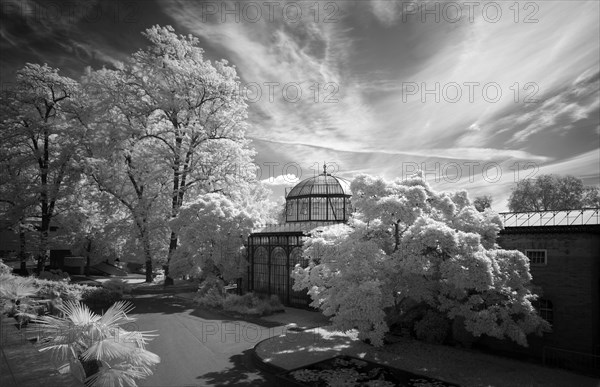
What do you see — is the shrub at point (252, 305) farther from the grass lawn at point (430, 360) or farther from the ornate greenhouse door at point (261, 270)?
the grass lawn at point (430, 360)

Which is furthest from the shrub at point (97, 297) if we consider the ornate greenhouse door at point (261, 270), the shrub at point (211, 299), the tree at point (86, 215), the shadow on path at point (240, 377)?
the shadow on path at point (240, 377)

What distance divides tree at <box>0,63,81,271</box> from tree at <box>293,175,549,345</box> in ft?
84.9

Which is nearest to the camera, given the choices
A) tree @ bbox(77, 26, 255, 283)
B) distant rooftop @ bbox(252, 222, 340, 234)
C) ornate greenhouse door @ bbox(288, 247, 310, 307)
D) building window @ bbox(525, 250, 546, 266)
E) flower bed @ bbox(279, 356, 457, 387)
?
flower bed @ bbox(279, 356, 457, 387)

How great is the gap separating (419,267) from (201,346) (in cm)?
1041

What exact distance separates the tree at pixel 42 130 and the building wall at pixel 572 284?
1348 inches

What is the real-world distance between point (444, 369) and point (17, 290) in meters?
15.0

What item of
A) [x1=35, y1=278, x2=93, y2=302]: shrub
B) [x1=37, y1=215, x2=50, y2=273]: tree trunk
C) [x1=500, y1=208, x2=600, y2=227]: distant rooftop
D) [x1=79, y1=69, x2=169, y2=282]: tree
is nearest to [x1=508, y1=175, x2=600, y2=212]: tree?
[x1=500, y1=208, x2=600, y2=227]: distant rooftop

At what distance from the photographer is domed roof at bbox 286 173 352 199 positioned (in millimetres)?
29442

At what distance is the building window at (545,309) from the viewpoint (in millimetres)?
15425

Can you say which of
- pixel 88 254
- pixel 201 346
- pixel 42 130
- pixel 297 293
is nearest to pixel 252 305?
pixel 297 293

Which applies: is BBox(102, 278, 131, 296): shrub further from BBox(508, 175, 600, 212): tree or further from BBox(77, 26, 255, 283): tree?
BBox(508, 175, 600, 212): tree

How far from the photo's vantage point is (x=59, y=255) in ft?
149

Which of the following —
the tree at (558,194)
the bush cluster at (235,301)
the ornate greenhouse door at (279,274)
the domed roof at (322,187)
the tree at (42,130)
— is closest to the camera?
the bush cluster at (235,301)

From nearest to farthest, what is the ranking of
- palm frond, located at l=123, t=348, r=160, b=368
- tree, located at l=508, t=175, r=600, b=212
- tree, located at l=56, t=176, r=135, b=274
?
palm frond, located at l=123, t=348, r=160, b=368
tree, located at l=56, t=176, r=135, b=274
tree, located at l=508, t=175, r=600, b=212
